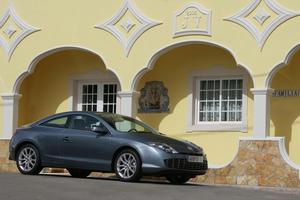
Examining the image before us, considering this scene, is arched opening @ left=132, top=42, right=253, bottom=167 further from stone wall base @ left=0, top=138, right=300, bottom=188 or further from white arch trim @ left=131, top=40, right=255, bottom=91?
stone wall base @ left=0, top=138, right=300, bottom=188

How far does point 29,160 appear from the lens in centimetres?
1547

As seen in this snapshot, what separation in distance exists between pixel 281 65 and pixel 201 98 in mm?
3481

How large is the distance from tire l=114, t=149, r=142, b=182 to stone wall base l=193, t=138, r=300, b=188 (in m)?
4.08

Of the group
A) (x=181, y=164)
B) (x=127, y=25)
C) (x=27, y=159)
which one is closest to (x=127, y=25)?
(x=127, y=25)

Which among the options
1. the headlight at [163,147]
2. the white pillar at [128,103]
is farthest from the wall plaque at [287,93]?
the headlight at [163,147]

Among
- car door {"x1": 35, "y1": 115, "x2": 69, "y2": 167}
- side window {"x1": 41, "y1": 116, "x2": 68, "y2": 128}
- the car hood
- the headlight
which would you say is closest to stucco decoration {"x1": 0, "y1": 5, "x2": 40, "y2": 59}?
side window {"x1": 41, "y1": 116, "x2": 68, "y2": 128}

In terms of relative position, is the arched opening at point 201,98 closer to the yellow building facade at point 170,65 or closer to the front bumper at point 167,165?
the yellow building facade at point 170,65

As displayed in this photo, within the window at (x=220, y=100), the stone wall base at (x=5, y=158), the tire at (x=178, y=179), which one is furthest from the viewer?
the stone wall base at (x=5, y=158)

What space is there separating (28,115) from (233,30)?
7816 millimetres

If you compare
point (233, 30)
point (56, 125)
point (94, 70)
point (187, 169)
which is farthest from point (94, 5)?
point (187, 169)

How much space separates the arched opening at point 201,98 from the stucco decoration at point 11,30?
3.74 meters

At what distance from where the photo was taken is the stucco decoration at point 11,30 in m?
21.4

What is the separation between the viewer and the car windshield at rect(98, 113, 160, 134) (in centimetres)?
1493

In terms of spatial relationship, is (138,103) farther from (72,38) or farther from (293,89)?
(293,89)
